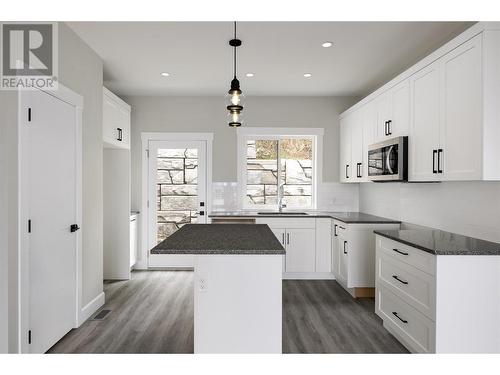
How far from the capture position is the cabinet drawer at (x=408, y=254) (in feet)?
7.17

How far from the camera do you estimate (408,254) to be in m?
2.43

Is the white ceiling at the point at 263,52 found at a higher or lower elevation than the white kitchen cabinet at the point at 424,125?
higher

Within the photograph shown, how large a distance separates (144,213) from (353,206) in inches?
127

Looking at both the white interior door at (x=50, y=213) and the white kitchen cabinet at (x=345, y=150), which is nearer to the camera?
the white interior door at (x=50, y=213)

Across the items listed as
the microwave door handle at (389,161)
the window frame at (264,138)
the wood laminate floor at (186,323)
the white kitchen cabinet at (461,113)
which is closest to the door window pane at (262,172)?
the window frame at (264,138)

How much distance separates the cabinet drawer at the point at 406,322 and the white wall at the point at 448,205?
829 mm

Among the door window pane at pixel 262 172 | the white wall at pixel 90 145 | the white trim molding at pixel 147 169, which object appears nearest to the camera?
the white wall at pixel 90 145

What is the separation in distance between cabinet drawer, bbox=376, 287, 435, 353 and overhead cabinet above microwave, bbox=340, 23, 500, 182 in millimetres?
1051

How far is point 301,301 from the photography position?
3564 mm

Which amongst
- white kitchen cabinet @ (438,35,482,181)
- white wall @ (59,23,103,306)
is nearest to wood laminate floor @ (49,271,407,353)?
white wall @ (59,23,103,306)

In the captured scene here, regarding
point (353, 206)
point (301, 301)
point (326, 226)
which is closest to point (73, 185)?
point (301, 301)

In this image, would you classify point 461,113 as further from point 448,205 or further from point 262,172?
point 262,172

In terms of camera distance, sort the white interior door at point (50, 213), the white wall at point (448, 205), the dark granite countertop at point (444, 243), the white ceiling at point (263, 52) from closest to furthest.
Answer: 1. the dark granite countertop at point (444, 243)
2. the white interior door at point (50, 213)
3. the white wall at point (448, 205)
4. the white ceiling at point (263, 52)

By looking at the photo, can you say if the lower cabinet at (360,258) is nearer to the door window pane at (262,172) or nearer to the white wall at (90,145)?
the door window pane at (262,172)
